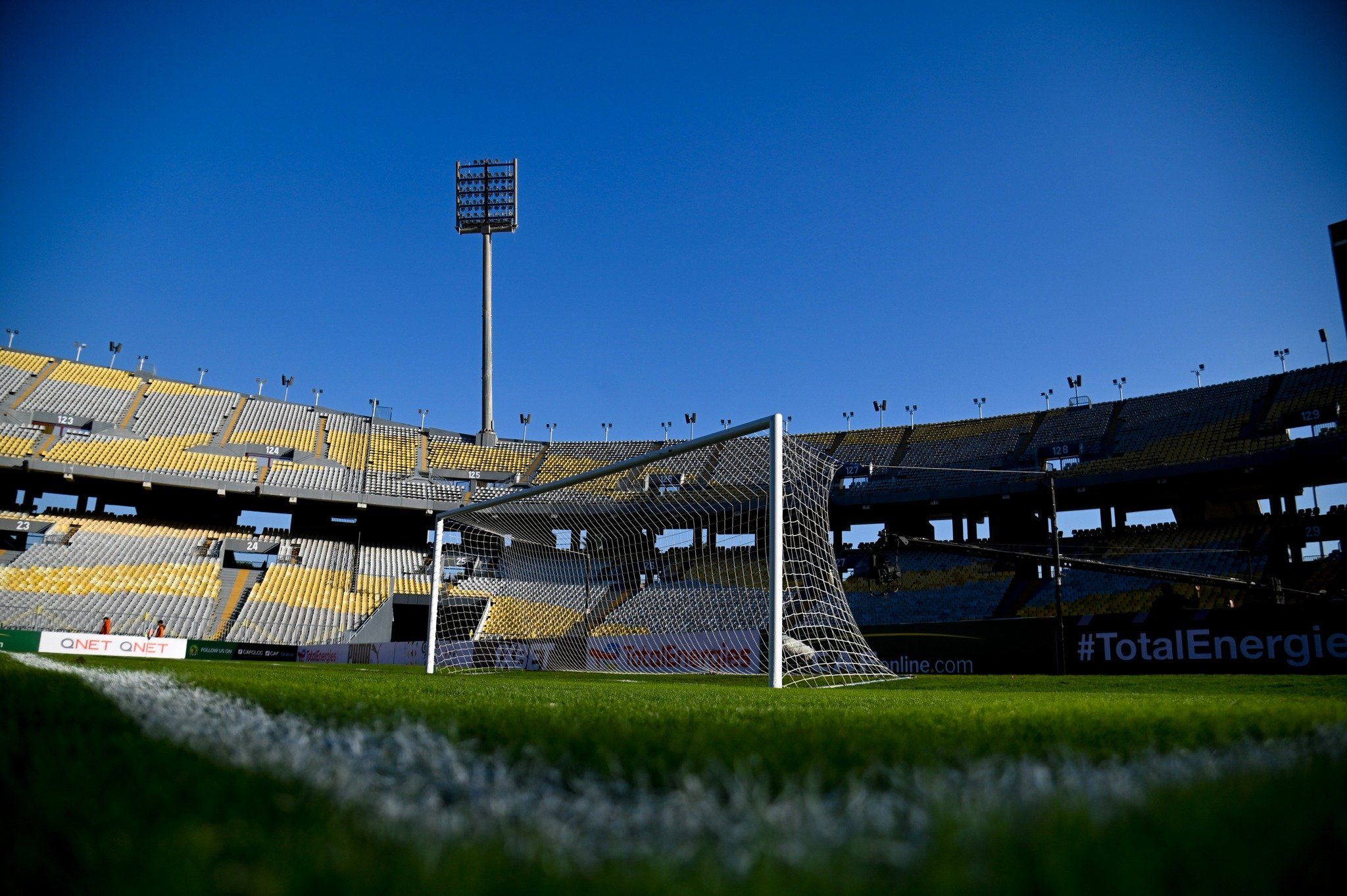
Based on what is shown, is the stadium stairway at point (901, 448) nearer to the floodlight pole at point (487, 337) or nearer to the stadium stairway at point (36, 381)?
the floodlight pole at point (487, 337)

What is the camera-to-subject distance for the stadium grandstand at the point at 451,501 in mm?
24891

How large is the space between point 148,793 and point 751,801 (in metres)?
0.87

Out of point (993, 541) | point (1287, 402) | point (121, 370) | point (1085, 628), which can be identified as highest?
point (121, 370)

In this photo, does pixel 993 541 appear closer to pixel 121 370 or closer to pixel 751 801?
pixel 751 801

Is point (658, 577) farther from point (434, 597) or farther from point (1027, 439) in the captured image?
point (1027, 439)

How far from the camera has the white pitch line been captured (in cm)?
93

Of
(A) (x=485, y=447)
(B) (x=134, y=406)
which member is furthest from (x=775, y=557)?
(B) (x=134, y=406)

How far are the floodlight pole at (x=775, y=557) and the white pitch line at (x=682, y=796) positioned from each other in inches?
265

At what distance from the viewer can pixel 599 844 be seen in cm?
95

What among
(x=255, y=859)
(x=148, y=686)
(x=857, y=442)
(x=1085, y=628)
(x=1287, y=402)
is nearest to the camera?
(x=255, y=859)

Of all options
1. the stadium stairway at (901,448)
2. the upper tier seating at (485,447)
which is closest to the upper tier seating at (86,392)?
the upper tier seating at (485,447)

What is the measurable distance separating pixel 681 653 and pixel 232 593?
19896mm

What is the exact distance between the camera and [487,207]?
127ft

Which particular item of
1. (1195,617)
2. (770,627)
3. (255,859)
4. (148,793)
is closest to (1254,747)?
(255,859)
